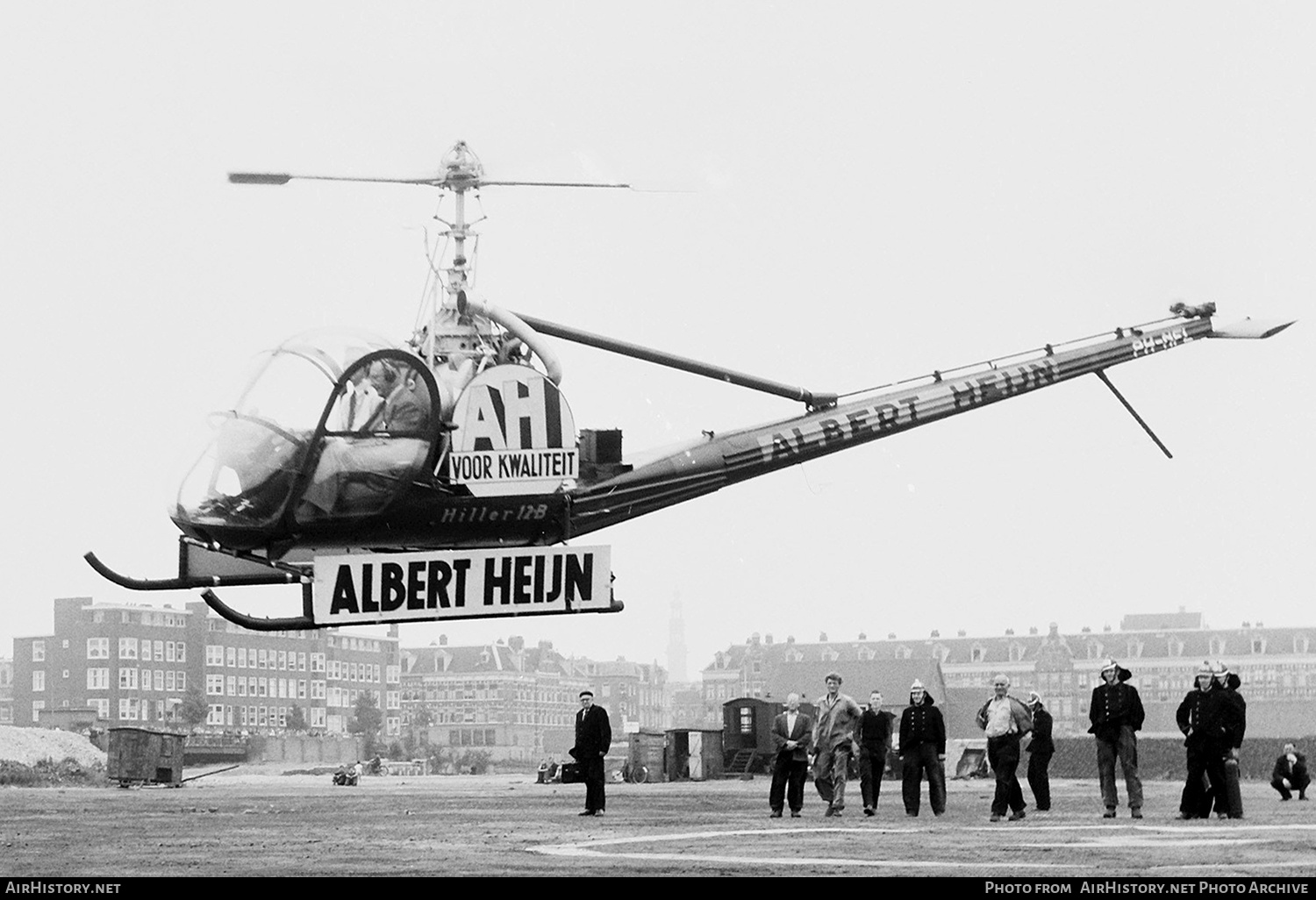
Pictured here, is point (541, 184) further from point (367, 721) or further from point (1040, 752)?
point (367, 721)

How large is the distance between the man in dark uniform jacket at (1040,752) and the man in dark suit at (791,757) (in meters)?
2.71

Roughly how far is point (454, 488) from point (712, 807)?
11.3 m

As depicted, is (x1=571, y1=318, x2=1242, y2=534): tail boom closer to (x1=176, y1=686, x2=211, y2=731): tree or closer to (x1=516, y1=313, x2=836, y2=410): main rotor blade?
(x1=516, y1=313, x2=836, y2=410): main rotor blade

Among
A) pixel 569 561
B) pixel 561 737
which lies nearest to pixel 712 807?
pixel 569 561

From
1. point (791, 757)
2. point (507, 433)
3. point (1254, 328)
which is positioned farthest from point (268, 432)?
point (1254, 328)

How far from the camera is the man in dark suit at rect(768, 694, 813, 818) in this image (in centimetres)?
2123

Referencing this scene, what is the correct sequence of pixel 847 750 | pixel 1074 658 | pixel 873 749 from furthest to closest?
pixel 1074 658
pixel 873 749
pixel 847 750

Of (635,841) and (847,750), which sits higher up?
(847,750)

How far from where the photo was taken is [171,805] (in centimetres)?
2620

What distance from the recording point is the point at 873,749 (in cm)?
2197

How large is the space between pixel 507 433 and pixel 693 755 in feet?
103

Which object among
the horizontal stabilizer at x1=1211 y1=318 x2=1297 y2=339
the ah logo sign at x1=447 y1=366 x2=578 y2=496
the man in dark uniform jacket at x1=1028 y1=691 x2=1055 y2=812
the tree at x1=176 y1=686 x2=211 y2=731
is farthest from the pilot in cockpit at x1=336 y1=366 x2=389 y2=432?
the tree at x1=176 y1=686 x2=211 y2=731
